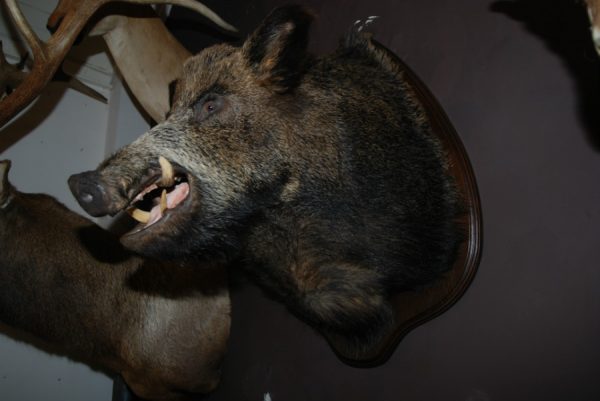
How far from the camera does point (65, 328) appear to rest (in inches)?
76.0

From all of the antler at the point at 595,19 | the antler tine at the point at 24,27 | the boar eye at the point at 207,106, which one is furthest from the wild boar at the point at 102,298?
the antler at the point at 595,19

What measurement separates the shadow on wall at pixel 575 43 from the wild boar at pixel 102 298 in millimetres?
1391

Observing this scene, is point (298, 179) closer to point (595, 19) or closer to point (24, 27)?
point (595, 19)

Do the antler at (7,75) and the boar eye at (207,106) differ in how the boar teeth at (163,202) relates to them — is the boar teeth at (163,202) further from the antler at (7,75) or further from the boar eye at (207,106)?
the antler at (7,75)

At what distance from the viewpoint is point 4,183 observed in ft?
6.22

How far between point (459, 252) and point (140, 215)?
0.93 metres

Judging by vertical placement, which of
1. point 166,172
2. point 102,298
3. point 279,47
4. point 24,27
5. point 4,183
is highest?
point 279,47

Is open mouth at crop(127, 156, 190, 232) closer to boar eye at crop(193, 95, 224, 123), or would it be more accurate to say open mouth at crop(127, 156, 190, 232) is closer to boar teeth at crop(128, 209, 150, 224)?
boar teeth at crop(128, 209, 150, 224)

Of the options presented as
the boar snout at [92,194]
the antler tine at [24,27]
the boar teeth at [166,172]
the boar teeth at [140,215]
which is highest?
the antler tine at [24,27]

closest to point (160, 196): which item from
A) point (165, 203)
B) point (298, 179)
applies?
point (165, 203)

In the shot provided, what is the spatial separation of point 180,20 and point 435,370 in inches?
107

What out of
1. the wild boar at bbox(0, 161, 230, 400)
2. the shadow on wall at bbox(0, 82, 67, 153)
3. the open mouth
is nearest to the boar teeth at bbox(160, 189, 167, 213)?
the open mouth

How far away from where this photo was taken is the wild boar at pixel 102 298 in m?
1.90

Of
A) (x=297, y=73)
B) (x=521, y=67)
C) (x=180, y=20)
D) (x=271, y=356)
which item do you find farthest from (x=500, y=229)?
(x=180, y=20)
